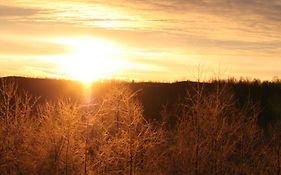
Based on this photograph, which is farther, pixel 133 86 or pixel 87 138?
pixel 133 86

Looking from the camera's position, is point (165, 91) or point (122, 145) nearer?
point (122, 145)

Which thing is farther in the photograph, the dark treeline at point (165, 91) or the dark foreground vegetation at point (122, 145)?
the dark treeline at point (165, 91)

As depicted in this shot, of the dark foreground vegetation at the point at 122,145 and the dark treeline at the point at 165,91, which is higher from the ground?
the dark treeline at the point at 165,91

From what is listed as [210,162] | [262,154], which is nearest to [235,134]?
[262,154]

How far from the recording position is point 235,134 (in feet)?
68.3

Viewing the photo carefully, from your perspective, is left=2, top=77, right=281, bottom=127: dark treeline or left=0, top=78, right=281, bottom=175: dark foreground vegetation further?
left=2, top=77, right=281, bottom=127: dark treeline

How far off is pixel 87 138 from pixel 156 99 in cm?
2272

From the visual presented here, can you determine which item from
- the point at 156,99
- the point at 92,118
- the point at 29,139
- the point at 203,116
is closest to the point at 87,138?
the point at 92,118

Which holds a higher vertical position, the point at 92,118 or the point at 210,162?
the point at 92,118

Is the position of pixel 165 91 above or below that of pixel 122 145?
above

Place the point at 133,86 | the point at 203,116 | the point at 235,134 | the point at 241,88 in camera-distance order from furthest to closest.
A: the point at 133,86, the point at 241,88, the point at 235,134, the point at 203,116

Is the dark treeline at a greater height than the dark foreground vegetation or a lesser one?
greater

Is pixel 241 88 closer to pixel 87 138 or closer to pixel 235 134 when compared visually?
pixel 235 134

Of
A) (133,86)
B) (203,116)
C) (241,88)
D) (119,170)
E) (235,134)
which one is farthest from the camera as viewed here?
(133,86)
